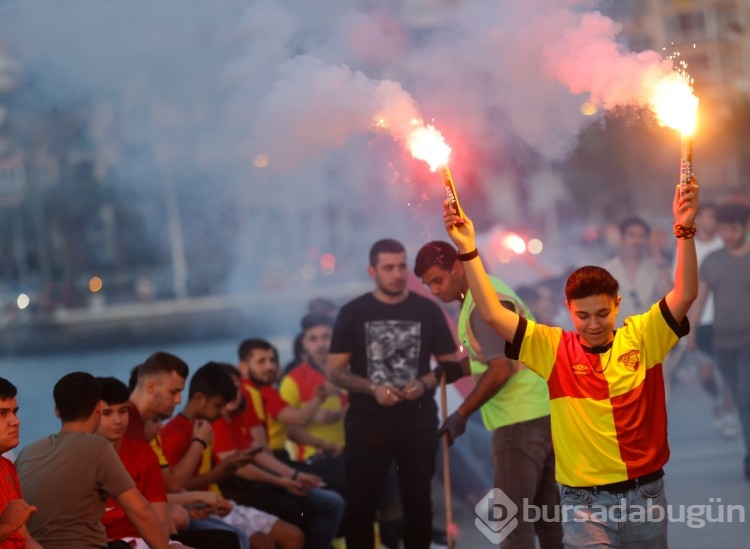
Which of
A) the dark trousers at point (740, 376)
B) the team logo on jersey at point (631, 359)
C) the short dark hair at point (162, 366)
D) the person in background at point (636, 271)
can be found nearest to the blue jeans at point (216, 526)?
the short dark hair at point (162, 366)

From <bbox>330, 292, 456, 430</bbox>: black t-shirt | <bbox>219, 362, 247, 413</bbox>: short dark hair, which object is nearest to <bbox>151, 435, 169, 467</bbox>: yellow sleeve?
<bbox>219, 362, 247, 413</bbox>: short dark hair

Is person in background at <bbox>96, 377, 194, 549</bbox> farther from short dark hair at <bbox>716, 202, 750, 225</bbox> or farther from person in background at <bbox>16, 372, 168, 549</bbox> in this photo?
short dark hair at <bbox>716, 202, 750, 225</bbox>

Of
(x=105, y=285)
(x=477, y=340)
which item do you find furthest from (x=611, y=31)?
(x=105, y=285)

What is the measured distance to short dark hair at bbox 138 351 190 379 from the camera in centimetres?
517

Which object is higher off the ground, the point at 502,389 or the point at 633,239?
the point at 633,239

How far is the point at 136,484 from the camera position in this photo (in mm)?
4777

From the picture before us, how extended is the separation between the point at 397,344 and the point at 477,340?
957mm

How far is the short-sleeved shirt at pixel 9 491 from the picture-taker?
392 centimetres

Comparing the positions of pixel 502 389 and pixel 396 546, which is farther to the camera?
pixel 396 546

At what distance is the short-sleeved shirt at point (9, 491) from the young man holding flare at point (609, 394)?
176cm

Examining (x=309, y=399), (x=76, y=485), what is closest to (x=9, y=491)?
(x=76, y=485)

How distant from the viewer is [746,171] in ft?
60.7

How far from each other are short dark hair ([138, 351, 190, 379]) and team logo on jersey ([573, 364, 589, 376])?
6.76ft

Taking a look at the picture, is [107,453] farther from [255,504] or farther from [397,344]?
[397,344]
